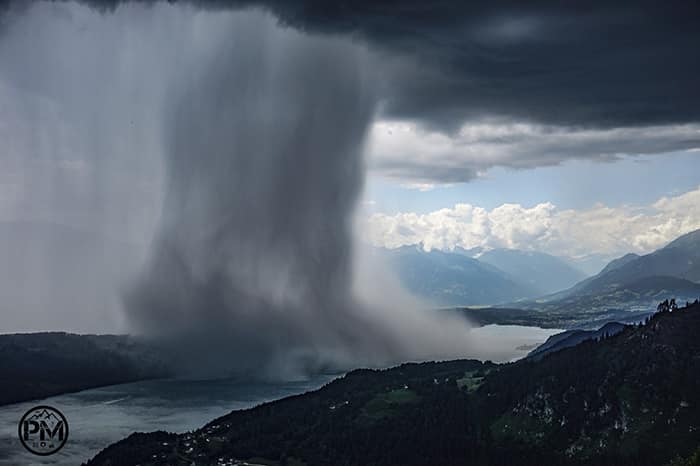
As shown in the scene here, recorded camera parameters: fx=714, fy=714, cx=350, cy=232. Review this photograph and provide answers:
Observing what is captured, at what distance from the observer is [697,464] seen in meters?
161
